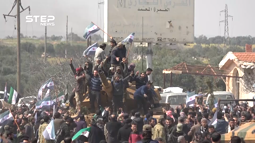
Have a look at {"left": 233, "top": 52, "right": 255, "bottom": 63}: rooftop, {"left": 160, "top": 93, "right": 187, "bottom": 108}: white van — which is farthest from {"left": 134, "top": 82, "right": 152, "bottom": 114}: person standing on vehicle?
{"left": 233, "top": 52, "right": 255, "bottom": 63}: rooftop

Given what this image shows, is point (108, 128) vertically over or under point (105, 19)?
under

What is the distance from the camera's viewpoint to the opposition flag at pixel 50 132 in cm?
1574

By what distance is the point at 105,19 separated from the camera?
42.8m

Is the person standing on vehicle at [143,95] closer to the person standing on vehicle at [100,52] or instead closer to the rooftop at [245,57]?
the person standing on vehicle at [100,52]

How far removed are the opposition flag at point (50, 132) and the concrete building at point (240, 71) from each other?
26.7m

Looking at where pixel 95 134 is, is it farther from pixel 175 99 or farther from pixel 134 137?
pixel 175 99

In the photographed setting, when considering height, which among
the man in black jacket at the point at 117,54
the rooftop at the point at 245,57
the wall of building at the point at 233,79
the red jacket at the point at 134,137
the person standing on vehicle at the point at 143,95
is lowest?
the wall of building at the point at 233,79

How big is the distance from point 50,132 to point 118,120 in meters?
2.63

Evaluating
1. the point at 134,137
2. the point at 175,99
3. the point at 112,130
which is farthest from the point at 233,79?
the point at 134,137

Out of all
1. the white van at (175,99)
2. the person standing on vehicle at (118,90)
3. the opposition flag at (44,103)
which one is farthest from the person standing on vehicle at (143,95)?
the white van at (175,99)

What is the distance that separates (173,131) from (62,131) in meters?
2.73

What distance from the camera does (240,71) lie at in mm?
44719

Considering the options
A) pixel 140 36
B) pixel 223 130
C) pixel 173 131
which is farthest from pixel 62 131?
pixel 140 36

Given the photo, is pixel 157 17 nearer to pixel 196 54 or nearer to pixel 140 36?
pixel 140 36
